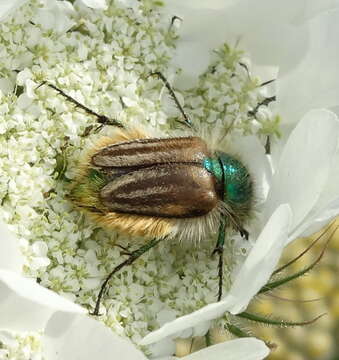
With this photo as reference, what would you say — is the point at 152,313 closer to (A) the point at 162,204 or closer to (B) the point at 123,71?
(A) the point at 162,204

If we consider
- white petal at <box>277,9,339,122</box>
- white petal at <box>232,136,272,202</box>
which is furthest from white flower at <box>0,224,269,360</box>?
white petal at <box>277,9,339,122</box>

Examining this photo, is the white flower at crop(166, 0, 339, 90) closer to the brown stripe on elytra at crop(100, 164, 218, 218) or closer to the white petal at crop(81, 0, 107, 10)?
the white petal at crop(81, 0, 107, 10)

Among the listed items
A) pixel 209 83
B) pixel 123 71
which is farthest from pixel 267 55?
pixel 123 71

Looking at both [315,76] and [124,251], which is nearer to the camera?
[124,251]

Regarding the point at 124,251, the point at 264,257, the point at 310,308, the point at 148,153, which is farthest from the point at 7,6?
the point at 310,308

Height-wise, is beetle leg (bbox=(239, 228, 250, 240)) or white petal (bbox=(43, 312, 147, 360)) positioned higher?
beetle leg (bbox=(239, 228, 250, 240))

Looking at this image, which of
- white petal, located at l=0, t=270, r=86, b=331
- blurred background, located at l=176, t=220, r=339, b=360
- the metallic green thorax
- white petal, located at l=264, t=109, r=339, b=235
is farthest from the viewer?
blurred background, located at l=176, t=220, r=339, b=360

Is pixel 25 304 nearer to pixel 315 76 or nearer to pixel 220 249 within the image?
pixel 220 249
